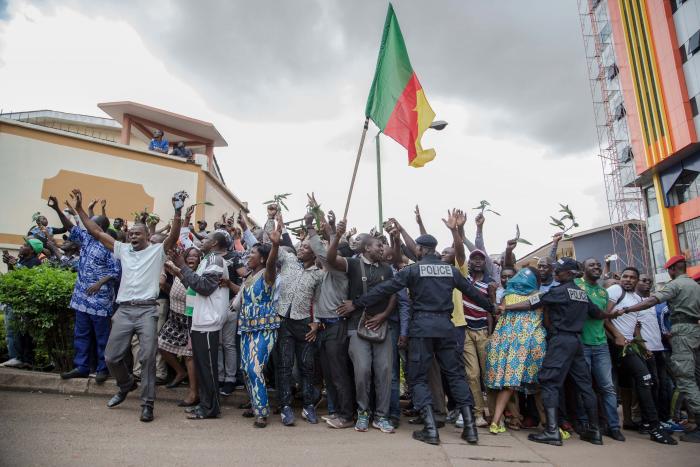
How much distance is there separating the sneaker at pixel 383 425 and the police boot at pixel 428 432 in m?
0.31

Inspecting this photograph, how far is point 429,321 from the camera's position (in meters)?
4.86

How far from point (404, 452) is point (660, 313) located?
462 cm

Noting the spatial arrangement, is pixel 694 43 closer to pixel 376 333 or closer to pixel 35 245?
pixel 376 333

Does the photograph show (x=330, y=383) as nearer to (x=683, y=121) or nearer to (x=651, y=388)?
(x=651, y=388)

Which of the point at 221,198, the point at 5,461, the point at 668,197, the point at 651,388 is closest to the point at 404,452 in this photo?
the point at 5,461

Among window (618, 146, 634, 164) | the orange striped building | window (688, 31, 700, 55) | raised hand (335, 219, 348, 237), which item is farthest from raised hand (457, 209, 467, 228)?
window (618, 146, 634, 164)

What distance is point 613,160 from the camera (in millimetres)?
32438

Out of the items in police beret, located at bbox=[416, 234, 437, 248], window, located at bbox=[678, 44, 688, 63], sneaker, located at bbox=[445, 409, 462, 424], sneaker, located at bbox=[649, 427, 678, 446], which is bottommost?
sneaker, located at bbox=[649, 427, 678, 446]

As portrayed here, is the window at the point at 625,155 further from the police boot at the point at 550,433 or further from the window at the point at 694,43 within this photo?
the police boot at the point at 550,433

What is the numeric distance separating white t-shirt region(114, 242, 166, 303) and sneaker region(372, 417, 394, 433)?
9.03ft

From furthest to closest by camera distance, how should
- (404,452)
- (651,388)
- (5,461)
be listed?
1. (651,388)
2. (404,452)
3. (5,461)

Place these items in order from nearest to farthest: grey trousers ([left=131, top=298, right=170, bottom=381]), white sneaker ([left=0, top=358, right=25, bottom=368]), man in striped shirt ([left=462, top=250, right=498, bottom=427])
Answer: man in striped shirt ([left=462, top=250, right=498, bottom=427]) → grey trousers ([left=131, top=298, right=170, bottom=381]) → white sneaker ([left=0, top=358, right=25, bottom=368])

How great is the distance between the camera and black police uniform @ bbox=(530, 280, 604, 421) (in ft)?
16.4

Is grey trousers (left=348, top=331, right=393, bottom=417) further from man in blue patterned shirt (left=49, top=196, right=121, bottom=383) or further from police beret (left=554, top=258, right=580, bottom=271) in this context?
man in blue patterned shirt (left=49, top=196, right=121, bottom=383)
